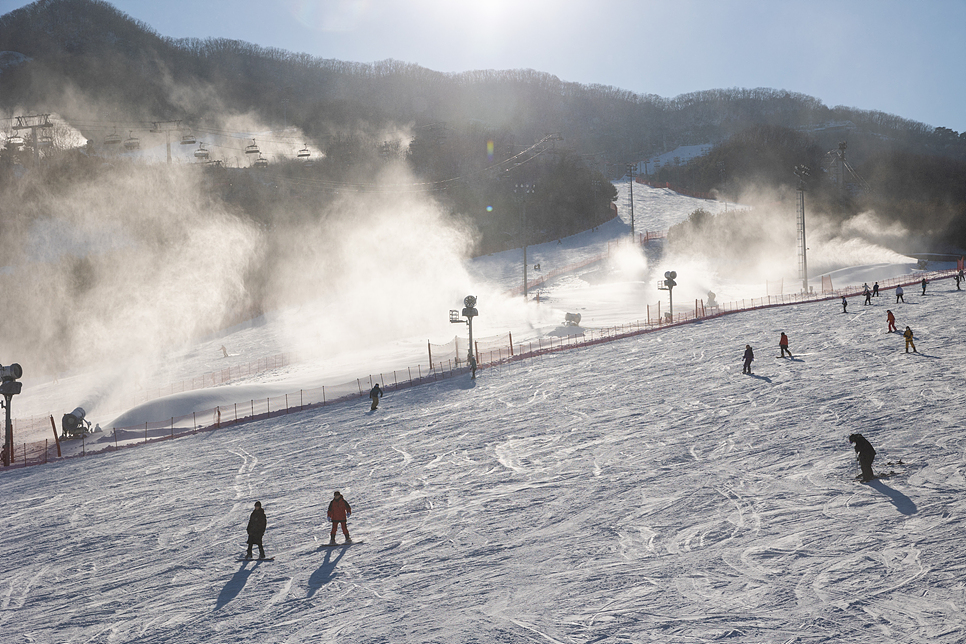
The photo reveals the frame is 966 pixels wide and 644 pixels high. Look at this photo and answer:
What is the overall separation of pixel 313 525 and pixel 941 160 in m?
151

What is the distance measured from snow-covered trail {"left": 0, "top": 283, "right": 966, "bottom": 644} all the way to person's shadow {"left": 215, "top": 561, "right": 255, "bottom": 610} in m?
0.07

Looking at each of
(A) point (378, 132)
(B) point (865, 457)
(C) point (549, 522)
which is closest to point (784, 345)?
(B) point (865, 457)

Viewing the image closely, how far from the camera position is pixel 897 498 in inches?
476

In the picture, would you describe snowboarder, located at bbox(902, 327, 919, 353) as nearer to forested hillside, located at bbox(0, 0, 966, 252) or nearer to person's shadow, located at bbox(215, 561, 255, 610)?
person's shadow, located at bbox(215, 561, 255, 610)

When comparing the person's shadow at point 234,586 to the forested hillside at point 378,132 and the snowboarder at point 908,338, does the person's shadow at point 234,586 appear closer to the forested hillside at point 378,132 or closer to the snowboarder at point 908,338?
the snowboarder at point 908,338

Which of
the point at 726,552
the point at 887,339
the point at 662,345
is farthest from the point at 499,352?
the point at 726,552

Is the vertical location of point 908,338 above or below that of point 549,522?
above

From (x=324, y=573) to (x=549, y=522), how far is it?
424 centimetres

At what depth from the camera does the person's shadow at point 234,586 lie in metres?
10.5

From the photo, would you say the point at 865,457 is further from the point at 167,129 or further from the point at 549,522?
the point at 167,129

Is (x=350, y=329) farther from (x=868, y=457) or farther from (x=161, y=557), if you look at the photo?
(x=868, y=457)

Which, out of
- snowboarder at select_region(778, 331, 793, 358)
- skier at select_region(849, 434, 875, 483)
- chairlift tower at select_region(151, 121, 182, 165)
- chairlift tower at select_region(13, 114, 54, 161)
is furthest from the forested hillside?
skier at select_region(849, 434, 875, 483)

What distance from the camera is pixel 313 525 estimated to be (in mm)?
13898

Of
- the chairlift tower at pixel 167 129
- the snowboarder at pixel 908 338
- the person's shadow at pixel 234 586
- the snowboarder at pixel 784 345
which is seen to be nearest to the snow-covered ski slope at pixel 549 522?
the person's shadow at pixel 234 586
